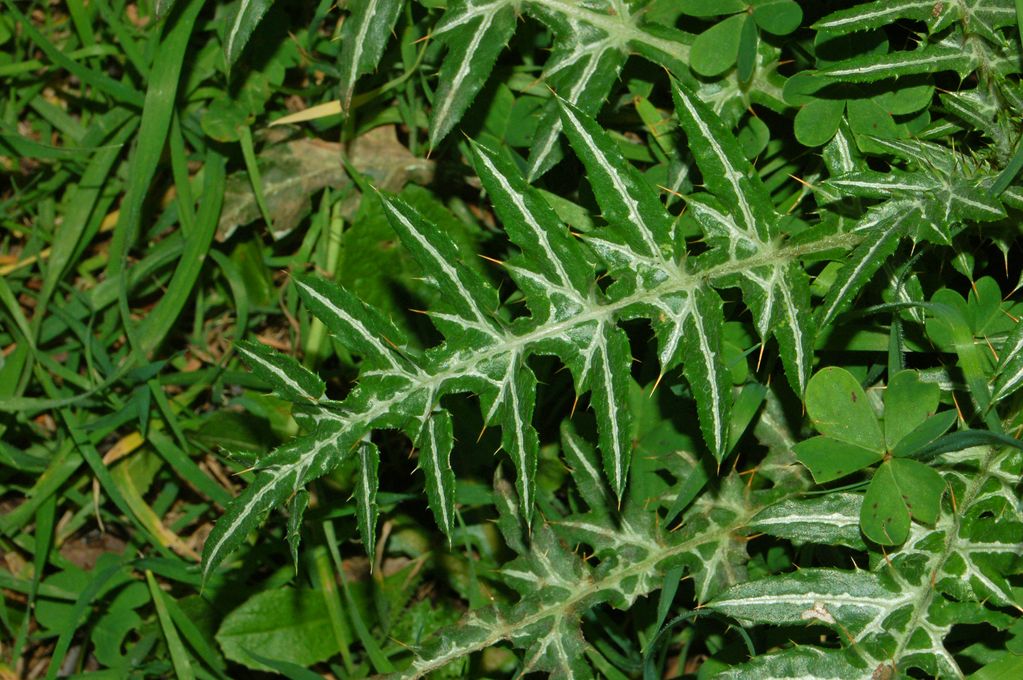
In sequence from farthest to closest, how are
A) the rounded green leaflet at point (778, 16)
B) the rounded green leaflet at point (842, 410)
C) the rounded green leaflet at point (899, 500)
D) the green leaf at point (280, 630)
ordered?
the green leaf at point (280, 630) < the rounded green leaflet at point (778, 16) < the rounded green leaflet at point (842, 410) < the rounded green leaflet at point (899, 500)

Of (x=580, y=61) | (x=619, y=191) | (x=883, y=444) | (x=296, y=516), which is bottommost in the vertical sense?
(x=296, y=516)

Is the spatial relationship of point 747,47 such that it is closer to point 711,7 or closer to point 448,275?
point 711,7

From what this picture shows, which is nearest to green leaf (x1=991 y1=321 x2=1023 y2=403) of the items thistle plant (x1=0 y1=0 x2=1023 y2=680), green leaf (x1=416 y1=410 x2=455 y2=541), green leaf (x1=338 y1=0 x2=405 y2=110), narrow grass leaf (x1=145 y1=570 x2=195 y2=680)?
thistle plant (x1=0 y1=0 x2=1023 y2=680)

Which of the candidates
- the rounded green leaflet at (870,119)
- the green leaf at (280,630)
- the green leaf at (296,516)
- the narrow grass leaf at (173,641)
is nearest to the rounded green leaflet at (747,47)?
the rounded green leaflet at (870,119)

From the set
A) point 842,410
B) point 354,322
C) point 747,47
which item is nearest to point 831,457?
point 842,410

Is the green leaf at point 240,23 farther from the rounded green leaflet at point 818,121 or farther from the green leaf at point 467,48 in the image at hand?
the rounded green leaflet at point 818,121
